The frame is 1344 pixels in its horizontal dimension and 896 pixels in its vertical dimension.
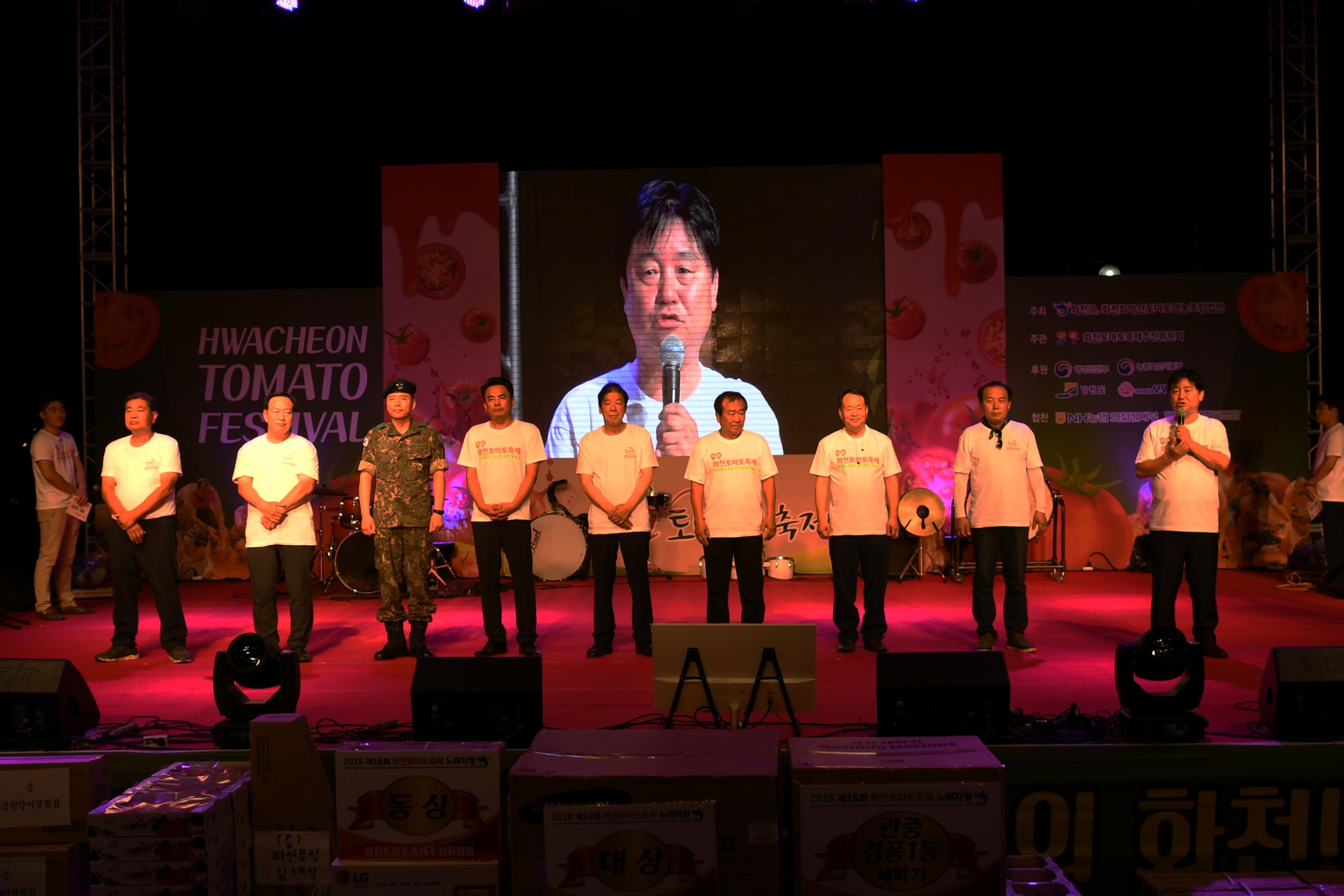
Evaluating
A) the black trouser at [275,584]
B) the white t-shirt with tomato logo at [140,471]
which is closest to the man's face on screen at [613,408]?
the black trouser at [275,584]

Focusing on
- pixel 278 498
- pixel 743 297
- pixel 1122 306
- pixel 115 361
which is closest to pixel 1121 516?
pixel 1122 306

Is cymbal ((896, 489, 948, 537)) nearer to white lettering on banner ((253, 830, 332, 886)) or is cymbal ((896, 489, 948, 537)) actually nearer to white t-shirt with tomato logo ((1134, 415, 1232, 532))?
white t-shirt with tomato logo ((1134, 415, 1232, 532))

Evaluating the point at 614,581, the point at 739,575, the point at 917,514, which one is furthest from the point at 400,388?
the point at 917,514

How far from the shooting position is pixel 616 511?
593cm

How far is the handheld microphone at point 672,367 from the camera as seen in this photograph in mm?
9711

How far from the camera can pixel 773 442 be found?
9.70 m

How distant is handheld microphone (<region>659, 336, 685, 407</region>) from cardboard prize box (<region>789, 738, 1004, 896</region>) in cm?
737

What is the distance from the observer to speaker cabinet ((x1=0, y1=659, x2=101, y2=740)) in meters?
3.57

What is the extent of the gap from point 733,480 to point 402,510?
2.02 meters

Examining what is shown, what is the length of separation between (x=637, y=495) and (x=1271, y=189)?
7.85 m

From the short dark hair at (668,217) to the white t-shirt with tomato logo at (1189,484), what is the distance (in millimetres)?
5185

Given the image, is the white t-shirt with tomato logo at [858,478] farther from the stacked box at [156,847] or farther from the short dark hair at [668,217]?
the short dark hair at [668,217]

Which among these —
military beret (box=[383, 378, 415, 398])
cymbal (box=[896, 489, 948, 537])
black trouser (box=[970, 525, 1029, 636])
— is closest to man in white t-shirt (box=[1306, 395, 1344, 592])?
cymbal (box=[896, 489, 948, 537])

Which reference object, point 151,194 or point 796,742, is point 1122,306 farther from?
point 151,194
